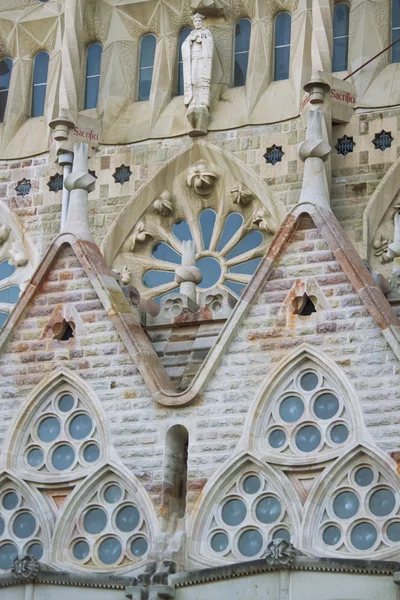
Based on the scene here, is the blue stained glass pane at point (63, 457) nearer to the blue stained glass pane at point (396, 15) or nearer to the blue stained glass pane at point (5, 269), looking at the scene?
the blue stained glass pane at point (5, 269)

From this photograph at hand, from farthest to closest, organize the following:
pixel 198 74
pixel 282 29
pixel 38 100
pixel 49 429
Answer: pixel 38 100
pixel 282 29
pixel 198 74
pixel 49 429

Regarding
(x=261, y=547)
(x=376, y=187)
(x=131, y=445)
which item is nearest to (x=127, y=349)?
(x=131, y=445)

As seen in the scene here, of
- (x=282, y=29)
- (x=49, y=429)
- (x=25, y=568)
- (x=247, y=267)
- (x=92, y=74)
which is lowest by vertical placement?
(x=25, y=568)

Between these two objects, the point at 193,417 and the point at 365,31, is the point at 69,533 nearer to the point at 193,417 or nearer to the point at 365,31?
the point at 193,417

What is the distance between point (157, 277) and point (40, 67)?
3810 millimetres

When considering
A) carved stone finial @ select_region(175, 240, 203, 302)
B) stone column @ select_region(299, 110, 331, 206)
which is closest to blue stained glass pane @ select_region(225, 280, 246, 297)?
carved stone finial @ select_region(175, 240, 203, 302)

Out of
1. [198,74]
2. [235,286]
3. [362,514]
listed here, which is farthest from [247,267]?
[362,514]

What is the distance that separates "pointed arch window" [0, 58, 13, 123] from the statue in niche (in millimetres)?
2857

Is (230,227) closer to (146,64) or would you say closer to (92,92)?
Answer: (146,64)

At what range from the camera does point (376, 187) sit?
29.5 metres

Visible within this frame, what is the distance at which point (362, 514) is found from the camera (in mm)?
24156

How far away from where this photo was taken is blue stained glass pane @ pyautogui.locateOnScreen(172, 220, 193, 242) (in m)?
30.8

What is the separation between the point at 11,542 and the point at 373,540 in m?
4.14

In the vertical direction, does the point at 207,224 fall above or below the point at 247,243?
above
